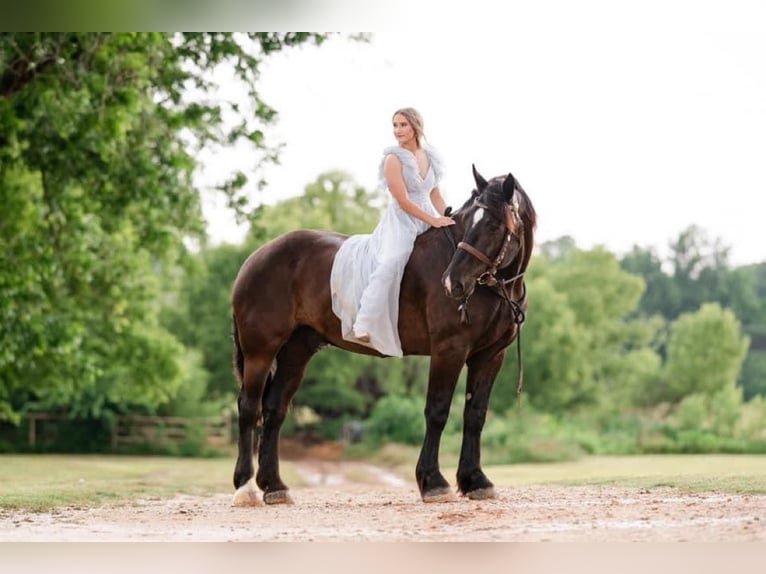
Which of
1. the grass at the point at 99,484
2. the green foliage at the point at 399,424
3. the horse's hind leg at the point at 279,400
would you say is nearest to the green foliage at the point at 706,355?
the green foliage at the point at 399,424

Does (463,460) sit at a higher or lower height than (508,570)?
higher

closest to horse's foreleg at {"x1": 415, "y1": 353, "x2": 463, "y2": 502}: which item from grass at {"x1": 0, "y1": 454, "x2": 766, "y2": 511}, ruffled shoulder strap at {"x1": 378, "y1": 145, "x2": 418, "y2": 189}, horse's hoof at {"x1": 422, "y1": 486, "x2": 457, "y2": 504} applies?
horse's hoof at {"x1": 422, "y1": 486, "x2": 457, "y2": 504}

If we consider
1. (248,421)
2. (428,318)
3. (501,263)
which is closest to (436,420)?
(428,318)

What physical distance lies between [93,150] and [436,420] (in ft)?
17.8

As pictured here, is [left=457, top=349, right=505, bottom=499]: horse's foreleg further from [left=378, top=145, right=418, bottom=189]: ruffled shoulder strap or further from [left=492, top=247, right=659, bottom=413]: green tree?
[left=492, top=247, right=659, bottom=413]: green tree

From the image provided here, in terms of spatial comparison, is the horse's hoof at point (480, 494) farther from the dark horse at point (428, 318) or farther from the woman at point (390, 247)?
the woman at point (390, 247)

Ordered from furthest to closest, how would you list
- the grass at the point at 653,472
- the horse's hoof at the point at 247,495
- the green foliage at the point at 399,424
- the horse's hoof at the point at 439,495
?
the green foliage at the point at 399,424 < the grass at the point at 653,472 < the horse's hoof at the point at 247,495 < the horse's hoof at the point at 439,495

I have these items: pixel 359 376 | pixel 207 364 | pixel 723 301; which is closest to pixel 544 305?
pixel 723 301

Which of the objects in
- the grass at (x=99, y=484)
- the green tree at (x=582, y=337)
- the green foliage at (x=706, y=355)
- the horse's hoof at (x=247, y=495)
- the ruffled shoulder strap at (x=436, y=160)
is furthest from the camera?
the green tree at (x=582, y=337)

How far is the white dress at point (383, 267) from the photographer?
5.10 m

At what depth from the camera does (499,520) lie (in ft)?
15.2

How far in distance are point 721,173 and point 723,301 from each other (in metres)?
3.03

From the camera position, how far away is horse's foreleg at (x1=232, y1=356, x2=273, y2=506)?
543cm
